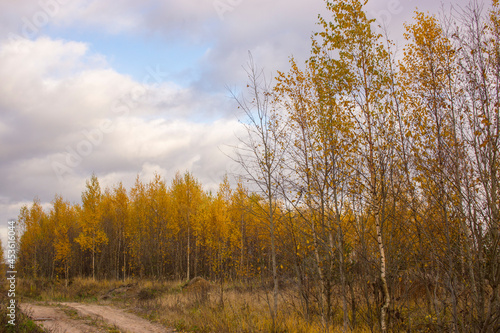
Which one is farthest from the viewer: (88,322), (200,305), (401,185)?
(200,305)

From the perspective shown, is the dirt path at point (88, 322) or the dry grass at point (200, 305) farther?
the dirt path at point (88, 322)

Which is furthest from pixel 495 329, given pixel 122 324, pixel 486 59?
pixel 122 324

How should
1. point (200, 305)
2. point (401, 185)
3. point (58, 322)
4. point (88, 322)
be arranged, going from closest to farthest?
point (401, 185) → point (58, 322) → point (88, 322) → point (200, 305)

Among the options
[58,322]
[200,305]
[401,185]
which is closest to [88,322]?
[58,322]

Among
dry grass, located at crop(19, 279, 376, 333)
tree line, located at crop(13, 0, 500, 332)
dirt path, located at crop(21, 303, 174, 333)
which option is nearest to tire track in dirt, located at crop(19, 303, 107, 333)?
dirt path, located at crop(21, 303, 174, 333)

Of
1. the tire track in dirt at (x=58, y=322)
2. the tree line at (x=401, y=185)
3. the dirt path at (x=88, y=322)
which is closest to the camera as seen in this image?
the tree line at (x=401, y=185)

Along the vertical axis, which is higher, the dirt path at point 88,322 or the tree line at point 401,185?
the tree line at point 401,185

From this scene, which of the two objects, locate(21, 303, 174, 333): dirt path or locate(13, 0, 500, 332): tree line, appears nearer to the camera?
locate(13, 0, 500, 332): tree line

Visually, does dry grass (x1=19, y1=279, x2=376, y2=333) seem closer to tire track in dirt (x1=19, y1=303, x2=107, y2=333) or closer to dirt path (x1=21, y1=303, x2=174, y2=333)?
dirt path (x1=21, y1=303, x2=174, y2=333)

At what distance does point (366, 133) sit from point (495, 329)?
11.8ft

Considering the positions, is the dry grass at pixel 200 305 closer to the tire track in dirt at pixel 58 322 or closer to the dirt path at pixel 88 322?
the dirt path at pixel 88 322

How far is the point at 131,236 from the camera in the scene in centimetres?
3081

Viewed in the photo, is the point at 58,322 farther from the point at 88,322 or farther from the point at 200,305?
the point at 200,305

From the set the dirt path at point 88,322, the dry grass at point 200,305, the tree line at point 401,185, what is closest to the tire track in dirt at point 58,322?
the dirt path at point 88,322
